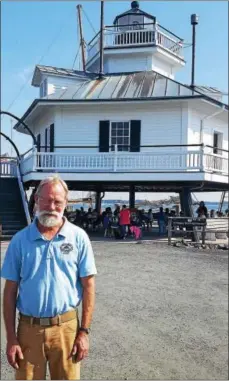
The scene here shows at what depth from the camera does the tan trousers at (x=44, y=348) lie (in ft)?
7.20

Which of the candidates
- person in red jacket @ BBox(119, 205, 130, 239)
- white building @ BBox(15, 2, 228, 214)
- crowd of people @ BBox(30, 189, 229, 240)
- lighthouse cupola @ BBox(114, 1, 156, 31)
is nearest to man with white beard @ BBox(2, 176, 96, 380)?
crowd of people @ BBox(30, 189, 229, 240)

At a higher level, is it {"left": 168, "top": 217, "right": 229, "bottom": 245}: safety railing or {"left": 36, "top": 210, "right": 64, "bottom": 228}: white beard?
{"left": 36, "top": 210, "right": 64, "bottom": 228}: white beard

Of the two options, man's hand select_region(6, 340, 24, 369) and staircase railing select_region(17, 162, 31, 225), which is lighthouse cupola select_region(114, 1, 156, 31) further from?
man's hand select_region(6, 340, 24, 369)

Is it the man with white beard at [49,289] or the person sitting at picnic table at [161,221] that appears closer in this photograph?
the man with white beard at [49,289]

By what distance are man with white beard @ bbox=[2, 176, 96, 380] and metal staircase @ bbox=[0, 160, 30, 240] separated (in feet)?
1.19

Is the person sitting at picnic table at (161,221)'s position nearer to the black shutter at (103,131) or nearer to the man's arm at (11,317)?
the man's arm at (11,317)

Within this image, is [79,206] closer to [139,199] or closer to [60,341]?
[139,199]

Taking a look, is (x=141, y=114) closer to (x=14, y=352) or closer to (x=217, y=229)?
(x=217, y=229)

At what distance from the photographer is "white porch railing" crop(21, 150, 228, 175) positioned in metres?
3.24

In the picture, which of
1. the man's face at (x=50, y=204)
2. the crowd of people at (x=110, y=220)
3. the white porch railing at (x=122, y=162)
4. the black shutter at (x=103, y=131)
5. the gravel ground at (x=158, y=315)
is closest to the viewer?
the man's face at (x=50, y=204)

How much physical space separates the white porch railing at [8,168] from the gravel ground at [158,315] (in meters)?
0.84

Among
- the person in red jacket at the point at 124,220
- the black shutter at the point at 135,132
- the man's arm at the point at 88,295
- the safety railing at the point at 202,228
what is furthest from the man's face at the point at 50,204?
the black shutter at the point at 135,132

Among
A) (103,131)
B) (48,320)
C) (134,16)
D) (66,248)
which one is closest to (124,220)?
(66,248)

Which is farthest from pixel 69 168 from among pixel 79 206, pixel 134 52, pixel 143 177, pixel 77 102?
pixel 134 52
